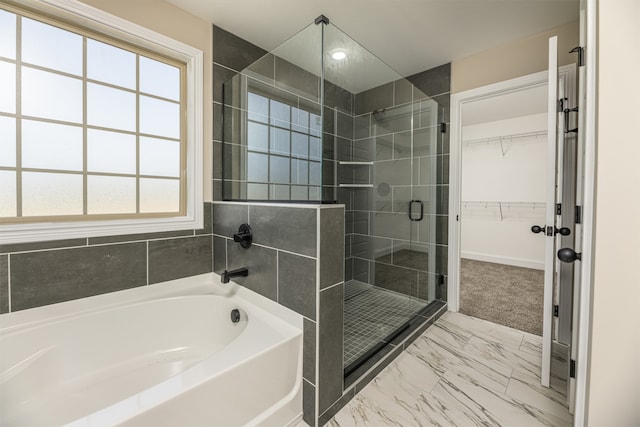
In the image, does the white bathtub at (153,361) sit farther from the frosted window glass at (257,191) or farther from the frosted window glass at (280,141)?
the frosted window glass at (280,141)

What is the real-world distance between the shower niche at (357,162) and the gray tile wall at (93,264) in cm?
52

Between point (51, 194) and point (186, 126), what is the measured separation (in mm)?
879

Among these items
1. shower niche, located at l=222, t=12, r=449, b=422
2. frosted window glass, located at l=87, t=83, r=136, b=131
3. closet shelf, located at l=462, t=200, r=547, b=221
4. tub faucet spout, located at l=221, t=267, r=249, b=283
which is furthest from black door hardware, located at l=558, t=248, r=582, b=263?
closet shelf, located at l=462, t=200, r=547, b=221

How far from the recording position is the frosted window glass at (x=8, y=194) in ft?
4.42

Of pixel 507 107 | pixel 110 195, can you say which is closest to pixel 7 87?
pixel 110 195

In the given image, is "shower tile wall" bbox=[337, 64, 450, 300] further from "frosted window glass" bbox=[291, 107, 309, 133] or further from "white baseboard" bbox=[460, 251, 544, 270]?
"white baseboard" bbox=[460, 251, 544, 270]

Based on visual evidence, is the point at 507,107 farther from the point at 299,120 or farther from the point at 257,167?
the point at 257,167

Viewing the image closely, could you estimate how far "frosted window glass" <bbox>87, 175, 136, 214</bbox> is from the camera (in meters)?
1.60

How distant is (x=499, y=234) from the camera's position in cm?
440

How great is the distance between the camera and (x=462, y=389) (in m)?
1.55

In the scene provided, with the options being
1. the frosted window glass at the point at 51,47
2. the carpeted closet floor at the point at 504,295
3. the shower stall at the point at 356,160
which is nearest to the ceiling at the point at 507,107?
the shower stall at the point at 356,160

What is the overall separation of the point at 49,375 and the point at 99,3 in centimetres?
199

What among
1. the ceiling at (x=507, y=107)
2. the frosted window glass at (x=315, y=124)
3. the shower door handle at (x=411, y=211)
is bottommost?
the shower door handle at (x=411, y=211)

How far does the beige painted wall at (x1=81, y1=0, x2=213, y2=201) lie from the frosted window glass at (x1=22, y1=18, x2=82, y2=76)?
233 mm
